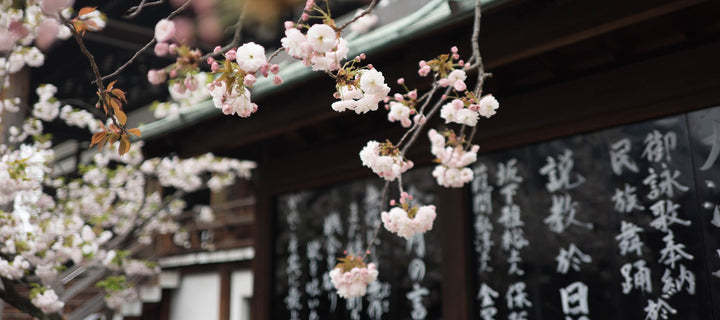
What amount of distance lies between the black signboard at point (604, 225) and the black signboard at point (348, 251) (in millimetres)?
552

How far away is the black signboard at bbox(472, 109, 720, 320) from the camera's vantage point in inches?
134

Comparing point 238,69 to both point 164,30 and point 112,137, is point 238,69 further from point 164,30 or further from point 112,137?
point 112,137

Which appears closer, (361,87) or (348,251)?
(361,87)

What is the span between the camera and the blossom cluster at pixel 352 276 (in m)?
2.81

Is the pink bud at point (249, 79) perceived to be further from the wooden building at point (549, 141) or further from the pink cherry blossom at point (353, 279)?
the wooden building at point (549, 141)

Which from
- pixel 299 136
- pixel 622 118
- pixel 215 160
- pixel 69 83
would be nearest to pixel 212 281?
pixel 215 160

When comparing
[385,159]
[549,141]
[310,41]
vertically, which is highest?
[549,141]

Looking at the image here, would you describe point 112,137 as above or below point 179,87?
below

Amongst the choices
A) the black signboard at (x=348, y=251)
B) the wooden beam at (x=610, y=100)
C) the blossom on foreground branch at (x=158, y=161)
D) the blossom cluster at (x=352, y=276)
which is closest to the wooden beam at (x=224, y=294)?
the blossom on foreground branch at (x=158, y=161)

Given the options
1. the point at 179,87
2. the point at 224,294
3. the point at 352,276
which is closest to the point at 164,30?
the point at 179,87

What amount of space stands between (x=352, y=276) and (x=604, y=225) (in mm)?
2013

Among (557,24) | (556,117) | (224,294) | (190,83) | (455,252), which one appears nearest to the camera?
(190,83)

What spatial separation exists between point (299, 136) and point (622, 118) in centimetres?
327

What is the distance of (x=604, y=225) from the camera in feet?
12.5
